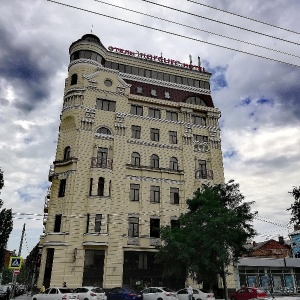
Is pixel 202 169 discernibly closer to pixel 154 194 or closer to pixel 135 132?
pixel 154 194

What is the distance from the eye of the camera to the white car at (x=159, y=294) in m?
23.0

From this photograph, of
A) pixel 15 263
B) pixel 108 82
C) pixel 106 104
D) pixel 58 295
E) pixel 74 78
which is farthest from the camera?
pixel 108 82

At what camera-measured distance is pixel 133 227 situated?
112 feet

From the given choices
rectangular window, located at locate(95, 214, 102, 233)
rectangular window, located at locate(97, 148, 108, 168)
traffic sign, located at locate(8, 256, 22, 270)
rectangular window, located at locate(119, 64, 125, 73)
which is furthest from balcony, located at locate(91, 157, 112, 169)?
rectangular window, located at locate(119, 64, 125, 73)

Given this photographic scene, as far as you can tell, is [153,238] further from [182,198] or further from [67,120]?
[67,120]

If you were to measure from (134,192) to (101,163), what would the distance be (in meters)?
5.02

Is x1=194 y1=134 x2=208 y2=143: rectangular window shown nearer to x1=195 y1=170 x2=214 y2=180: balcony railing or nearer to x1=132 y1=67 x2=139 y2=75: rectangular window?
x1=195 y1=170 x2=214 y2=180: balcony railing

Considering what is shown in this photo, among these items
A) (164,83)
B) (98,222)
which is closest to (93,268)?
(98,222)

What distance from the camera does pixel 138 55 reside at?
43.2 m

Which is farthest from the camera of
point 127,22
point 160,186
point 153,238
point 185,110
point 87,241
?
point 185,110

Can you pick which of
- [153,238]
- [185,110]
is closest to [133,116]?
[185,110]

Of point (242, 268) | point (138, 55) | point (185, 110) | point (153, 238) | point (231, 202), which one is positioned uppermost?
point (138, 55)

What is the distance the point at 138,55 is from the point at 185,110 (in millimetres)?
10281

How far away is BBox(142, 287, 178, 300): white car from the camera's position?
23.0 meters
